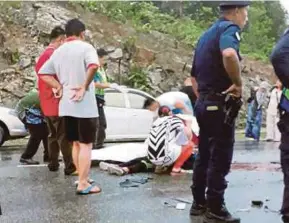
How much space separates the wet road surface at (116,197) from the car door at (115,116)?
804cm

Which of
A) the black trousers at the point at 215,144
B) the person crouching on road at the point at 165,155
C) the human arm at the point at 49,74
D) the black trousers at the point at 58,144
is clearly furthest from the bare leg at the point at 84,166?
the black trousers at the point at 215,144

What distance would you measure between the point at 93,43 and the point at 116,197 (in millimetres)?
19977

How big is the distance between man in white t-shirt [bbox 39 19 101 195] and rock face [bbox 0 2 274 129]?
1674cm

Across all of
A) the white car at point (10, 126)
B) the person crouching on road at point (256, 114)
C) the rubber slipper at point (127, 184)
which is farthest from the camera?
the person crouching on road at point (256, 114)

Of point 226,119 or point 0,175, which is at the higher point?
point 226,119

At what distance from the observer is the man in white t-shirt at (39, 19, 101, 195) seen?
7188 mm

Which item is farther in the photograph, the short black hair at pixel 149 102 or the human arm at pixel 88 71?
the short black hair at pixel 149 102

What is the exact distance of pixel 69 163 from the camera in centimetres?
862

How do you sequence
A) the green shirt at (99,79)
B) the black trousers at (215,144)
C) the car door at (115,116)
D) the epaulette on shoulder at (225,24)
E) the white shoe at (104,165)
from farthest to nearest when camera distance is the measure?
the car door at (115,116), the green shirt at (99,79), the white shoe at (104,165), the black trousers at (215,144), the epaulette on shoulder at (225,24)

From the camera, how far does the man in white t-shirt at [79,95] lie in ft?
23.6

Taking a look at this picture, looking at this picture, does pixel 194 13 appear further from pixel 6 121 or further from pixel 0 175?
pixel 0 175

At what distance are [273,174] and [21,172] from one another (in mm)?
3232

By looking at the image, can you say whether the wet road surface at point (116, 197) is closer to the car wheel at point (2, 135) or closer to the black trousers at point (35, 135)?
the black trousers at point (35, 135)

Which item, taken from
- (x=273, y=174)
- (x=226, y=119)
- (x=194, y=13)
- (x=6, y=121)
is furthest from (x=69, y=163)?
(x=194, y=13)
